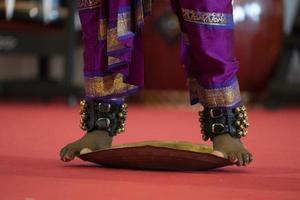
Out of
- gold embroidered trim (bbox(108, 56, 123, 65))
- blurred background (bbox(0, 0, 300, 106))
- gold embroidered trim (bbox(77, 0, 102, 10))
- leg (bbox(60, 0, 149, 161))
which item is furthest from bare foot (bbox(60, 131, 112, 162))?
blurred background (bbox(0, 0, 300, 106))

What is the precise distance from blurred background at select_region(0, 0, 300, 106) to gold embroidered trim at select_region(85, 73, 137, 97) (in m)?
2.16

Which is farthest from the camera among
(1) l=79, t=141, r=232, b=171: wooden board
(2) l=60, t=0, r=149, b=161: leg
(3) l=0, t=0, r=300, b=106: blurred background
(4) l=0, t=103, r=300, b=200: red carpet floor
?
(3) l=0, t=0, r=300, b=106: blurred background

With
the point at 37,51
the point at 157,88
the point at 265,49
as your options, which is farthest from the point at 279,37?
the point at 37,51

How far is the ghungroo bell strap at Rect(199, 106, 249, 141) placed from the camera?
1688 millimetres

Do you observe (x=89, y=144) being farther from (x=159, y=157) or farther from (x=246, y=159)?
(x=246, y=159)

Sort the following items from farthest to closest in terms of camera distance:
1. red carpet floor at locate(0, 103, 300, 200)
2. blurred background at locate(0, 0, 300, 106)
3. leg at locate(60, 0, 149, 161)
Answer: blurred background at locate(0, 0, 300, 106) → leg at locate(60, 0, 149, 161) → red carpet floor at locate(0, 103, 300, 200)

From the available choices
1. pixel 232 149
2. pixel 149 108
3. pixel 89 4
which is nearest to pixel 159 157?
pixel 232 149

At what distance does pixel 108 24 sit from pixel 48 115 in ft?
5.61

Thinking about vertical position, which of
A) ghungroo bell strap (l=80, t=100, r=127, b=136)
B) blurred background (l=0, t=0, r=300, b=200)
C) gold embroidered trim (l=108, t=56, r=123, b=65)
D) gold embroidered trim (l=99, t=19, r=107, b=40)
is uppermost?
gold embroidered trim (l=99, t=19, r=107, b=40)

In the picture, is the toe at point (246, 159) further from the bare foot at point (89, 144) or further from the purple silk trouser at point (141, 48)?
the bare foot at point (89, 144)

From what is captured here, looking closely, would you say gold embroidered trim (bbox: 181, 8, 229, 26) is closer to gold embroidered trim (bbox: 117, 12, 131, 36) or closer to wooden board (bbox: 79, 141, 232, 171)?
gold embroidered trim (bbox: 117, 12, 131, 36)

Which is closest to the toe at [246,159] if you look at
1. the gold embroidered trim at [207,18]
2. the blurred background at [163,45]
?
the gold embroidered trim at [207,18]

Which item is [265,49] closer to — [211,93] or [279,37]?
[279,37]

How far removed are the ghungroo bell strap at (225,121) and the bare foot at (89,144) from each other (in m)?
0.23
